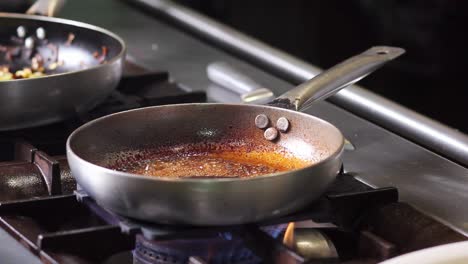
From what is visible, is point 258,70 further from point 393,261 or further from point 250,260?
point 393,261

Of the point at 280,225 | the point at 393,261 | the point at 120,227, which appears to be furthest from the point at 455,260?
the point at 120,227

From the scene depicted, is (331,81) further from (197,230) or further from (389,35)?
(389,35)

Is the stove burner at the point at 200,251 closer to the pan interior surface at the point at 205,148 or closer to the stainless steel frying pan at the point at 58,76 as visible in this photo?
the pan interior surface at the point at 205,148

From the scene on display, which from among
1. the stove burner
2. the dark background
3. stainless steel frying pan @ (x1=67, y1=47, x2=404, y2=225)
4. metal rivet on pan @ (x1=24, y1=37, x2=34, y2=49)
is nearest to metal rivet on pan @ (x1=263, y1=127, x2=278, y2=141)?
stainless steel frying pan @ (x1=67, y1=47, x2=404, y2=225)

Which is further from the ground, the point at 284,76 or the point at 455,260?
the point at 455,260

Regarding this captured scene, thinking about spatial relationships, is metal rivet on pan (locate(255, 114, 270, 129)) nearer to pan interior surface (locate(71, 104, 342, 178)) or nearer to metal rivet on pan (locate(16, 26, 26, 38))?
pan interior surface (locate(71, 104, 342, 178))

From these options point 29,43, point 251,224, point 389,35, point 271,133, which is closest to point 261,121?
point 271,133

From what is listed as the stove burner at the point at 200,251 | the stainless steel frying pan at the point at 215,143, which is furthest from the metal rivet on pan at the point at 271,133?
the stove burner at the point at 200,251

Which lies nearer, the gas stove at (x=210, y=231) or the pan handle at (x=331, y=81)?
the gas stove at (x=210, y=231)
